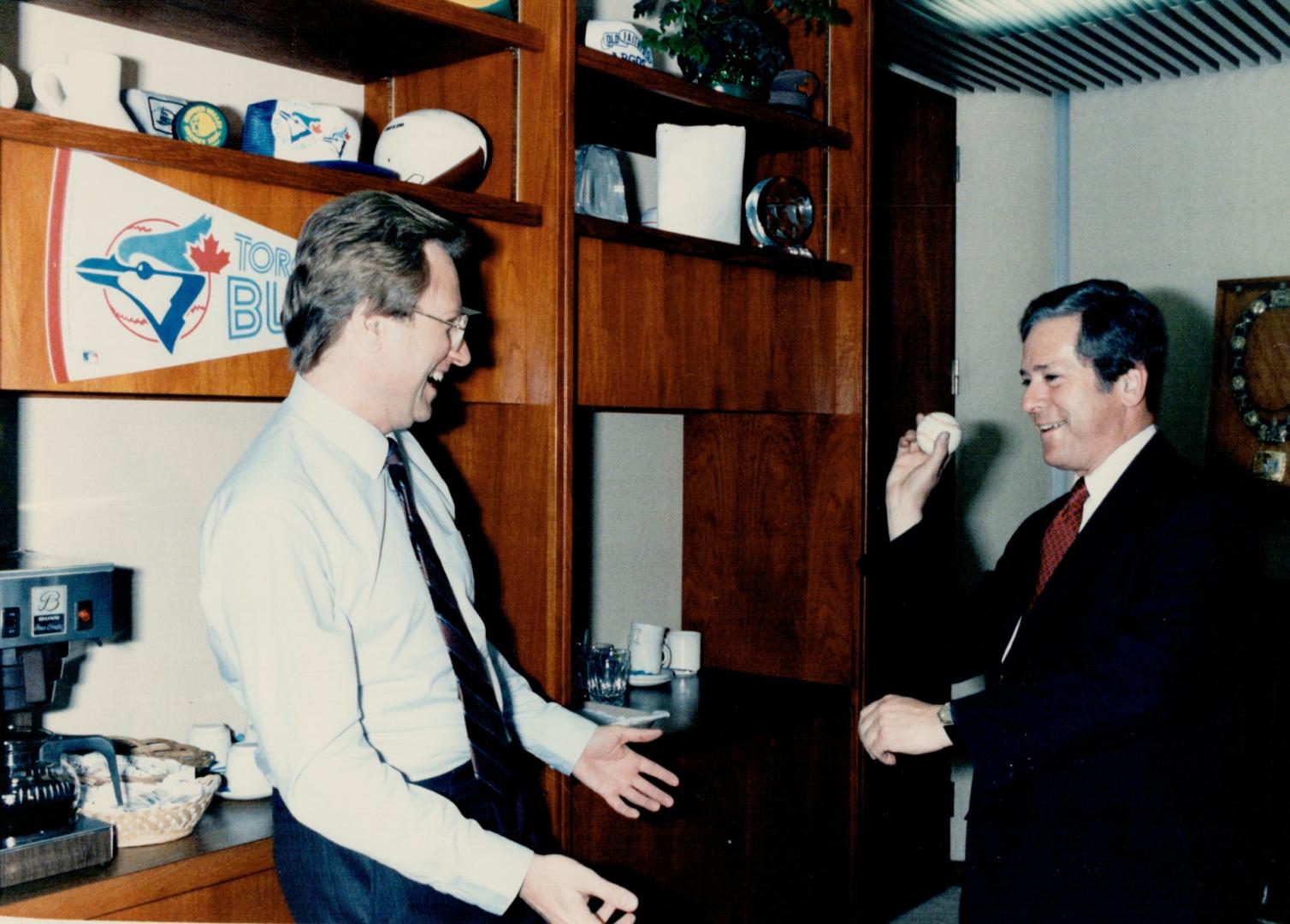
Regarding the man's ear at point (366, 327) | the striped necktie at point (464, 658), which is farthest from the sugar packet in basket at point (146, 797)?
the man's ear at point (366, 327)

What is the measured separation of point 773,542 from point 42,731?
6.66 feet

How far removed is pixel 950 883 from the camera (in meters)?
4.56

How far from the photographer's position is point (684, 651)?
340 cm

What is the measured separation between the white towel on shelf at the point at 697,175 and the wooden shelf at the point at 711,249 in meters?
0.05

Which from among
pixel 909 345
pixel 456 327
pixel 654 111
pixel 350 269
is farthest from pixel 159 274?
pixel 909 345

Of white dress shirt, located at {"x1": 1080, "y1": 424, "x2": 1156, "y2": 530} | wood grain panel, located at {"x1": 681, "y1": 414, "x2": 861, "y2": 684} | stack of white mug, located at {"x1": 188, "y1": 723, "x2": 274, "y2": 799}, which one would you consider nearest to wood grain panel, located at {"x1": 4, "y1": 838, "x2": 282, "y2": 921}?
stack of white mug, located at {"x1": 188, "y1": 723, "x2": 274, "y2": 799}

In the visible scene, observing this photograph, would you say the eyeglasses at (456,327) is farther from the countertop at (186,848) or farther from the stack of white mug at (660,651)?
the stack of white mug at (660,651)

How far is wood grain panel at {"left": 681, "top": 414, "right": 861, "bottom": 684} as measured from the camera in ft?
10.8

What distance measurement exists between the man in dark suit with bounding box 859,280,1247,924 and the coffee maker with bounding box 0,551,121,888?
1.40 m

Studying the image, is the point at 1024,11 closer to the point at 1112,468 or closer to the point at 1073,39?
the point at 1073,39

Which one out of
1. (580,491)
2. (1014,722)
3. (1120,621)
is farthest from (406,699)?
(580,491)

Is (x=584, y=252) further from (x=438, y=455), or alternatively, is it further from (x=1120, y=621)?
(x=1120, y=621)

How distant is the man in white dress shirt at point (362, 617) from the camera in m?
1.60

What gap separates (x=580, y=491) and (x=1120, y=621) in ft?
5.56
